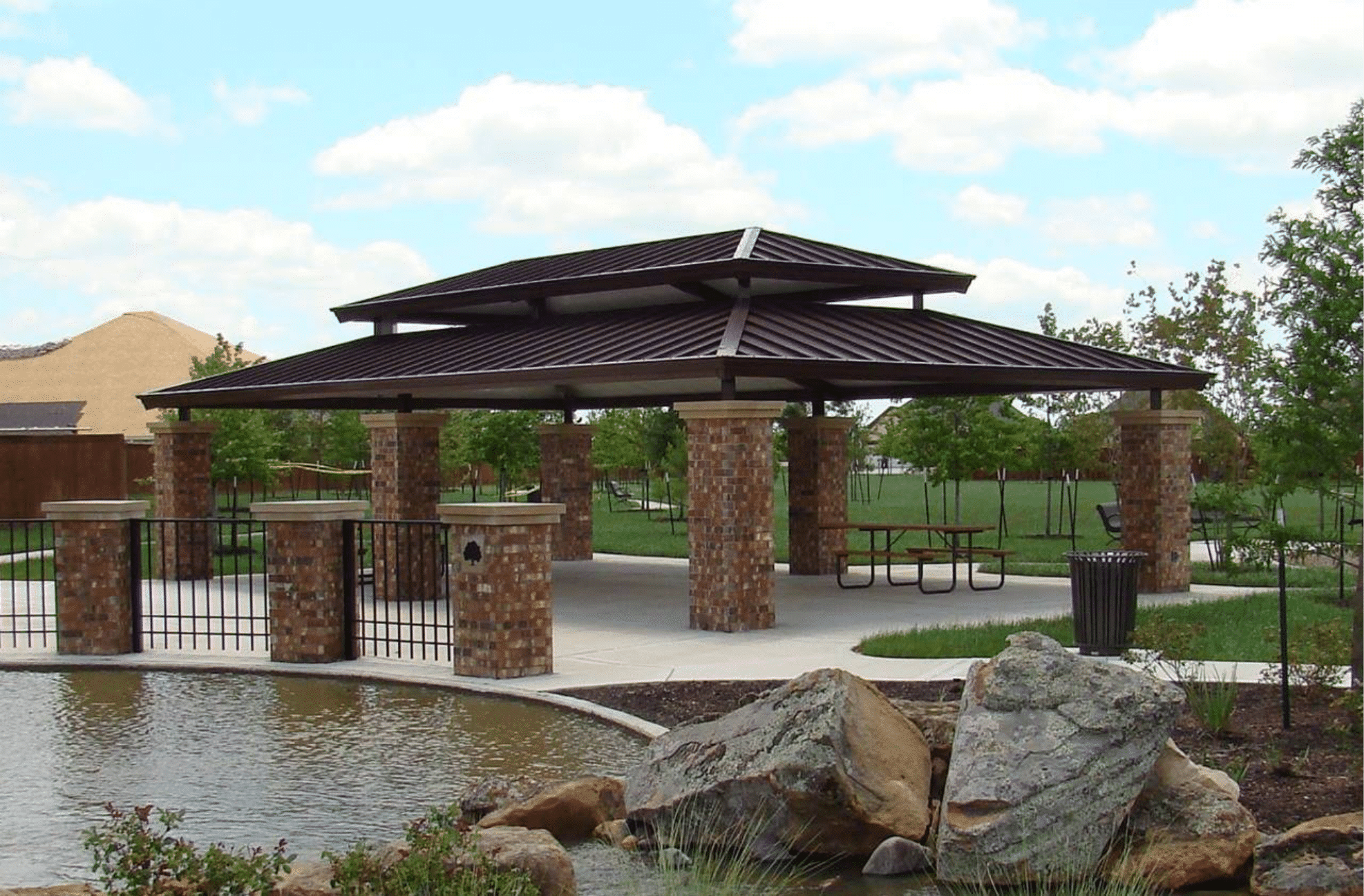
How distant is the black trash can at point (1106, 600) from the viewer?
1302cm

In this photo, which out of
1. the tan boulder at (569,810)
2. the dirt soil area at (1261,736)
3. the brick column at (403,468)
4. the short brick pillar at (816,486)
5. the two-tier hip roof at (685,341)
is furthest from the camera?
the short brick pillar at (816,486)

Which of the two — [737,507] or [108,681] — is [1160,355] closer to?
[737,507]

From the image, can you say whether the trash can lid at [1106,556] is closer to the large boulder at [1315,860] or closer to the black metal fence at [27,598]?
the large boulder at [1315,860]

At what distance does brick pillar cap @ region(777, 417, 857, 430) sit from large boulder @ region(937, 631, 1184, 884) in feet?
48.2

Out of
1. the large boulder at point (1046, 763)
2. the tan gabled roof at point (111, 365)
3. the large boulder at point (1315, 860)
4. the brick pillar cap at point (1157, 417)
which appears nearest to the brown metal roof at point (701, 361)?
the brick pillar cap at point (1157, 417)

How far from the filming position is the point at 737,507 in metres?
15.3

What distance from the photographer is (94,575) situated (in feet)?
46.3

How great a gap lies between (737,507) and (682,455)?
24330mm

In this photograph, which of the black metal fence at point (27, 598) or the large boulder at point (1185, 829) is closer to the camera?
the large boulder at point (1185, 829)

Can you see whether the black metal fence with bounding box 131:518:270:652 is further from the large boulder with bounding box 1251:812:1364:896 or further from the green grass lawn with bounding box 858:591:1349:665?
the large boulder with bounding box 1251:812:1364:896

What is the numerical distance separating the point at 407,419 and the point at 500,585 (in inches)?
329

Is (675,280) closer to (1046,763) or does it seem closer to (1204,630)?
(1204,630)

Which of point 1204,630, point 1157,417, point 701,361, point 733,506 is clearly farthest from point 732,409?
point 1157,417

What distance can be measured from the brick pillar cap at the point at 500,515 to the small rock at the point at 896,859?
17.9 ft
